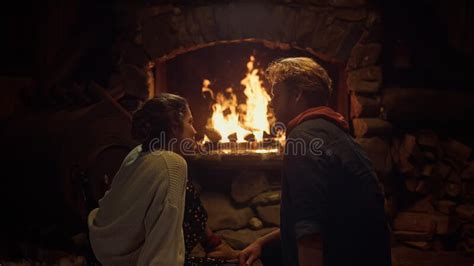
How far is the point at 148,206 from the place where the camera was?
2094 millimetres

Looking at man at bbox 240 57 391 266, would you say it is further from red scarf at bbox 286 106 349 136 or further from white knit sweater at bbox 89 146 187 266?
white knit sweater at bbox 89 146 187 266

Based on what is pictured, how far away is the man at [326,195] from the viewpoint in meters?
1.85

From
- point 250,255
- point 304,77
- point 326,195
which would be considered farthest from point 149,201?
point 304,77

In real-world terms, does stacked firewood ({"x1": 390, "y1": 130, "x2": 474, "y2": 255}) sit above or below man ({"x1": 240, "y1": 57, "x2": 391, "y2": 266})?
below

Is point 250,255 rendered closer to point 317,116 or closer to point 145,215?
point 145,215

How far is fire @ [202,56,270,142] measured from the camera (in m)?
5.09

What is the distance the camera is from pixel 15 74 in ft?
17.8

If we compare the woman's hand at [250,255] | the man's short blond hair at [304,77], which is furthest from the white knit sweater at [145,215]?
the man's short blond hair at [304,77]

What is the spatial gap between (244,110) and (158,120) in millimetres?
2933

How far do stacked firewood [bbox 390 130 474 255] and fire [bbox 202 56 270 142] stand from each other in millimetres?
1421

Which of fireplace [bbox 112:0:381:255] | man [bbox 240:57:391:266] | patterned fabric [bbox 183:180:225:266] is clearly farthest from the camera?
fireplace [bbox 112:0:381:255]

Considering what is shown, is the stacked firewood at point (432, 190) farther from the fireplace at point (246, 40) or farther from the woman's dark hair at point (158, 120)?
the woman's dark hair at point (158, 120)

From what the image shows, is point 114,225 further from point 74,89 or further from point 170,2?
point 170,2

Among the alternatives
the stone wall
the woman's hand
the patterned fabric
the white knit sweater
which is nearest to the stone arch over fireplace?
the stone wall
